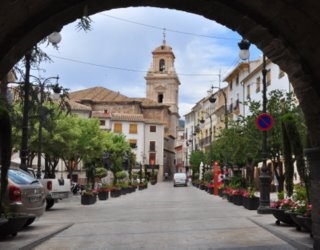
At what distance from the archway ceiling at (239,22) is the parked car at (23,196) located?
5099 millimetres

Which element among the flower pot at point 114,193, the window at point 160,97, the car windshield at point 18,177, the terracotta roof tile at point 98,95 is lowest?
the flower pot at point 114,193

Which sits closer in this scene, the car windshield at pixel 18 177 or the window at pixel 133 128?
the car windshield at pixel 18 177

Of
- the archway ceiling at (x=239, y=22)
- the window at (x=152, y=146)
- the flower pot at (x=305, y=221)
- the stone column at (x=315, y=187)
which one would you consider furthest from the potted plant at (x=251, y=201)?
the window at (x=152, y=146)

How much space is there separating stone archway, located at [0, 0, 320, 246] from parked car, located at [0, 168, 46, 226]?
5.13 m

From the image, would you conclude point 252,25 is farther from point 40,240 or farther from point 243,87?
point 243,87

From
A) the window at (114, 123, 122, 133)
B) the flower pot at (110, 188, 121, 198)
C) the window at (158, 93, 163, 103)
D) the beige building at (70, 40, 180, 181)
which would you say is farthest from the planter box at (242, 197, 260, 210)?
the window at (158, 93, 163, 103)

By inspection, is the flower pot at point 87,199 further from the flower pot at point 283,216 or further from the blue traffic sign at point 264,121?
the flower pot at point 283,216

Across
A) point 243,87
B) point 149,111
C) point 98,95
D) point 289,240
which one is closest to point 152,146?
point 149,111

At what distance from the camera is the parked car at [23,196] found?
13.2 m

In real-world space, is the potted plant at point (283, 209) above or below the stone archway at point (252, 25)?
below

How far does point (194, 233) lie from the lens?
13.7 m

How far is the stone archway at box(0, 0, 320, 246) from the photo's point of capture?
8.05 m

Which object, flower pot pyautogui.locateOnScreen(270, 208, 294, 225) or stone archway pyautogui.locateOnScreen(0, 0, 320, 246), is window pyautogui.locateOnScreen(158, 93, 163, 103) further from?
stone archway pyautogui.locateOnScreen(0, 0, 320, 246)

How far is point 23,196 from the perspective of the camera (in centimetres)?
1348
